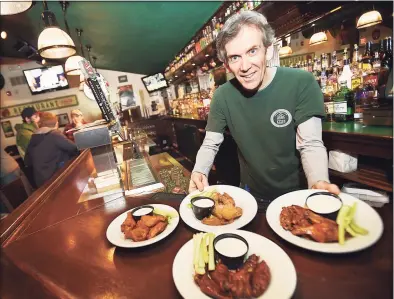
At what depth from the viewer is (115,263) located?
31.4 inches

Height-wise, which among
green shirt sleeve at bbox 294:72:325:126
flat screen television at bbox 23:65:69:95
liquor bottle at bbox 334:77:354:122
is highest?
flat screen television at bbox 23:65:69:95

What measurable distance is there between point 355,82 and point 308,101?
102 centimetres

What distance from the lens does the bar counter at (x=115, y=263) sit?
0.59m

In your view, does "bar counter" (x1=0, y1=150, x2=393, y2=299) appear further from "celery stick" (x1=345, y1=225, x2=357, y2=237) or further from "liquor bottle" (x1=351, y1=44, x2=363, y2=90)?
"liquor bottle" (x1=351, y1=44, x2=363, y2=90)

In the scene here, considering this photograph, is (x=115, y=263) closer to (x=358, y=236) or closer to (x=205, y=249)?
(x=205, y=249)

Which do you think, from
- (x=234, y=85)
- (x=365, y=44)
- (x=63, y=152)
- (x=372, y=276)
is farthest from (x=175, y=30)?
(x=372, y=276)

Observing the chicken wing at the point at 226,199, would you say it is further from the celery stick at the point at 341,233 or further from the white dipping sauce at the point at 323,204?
the celery stick at the point at 341,233

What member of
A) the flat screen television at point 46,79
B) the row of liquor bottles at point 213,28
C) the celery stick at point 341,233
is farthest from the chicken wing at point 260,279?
the flat screen television at point 46,79

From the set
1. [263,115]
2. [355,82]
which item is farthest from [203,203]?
[355,82]

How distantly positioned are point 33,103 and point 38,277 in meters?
10.9

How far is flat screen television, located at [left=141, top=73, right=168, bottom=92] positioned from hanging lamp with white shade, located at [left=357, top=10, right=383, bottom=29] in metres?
7.96

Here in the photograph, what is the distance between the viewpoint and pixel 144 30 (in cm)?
487

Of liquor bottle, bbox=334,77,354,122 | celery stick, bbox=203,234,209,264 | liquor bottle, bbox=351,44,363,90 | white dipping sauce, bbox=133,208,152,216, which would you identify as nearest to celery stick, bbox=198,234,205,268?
celery stick, bbox=203,234,209,264

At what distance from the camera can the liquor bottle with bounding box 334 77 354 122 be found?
1819 mm
